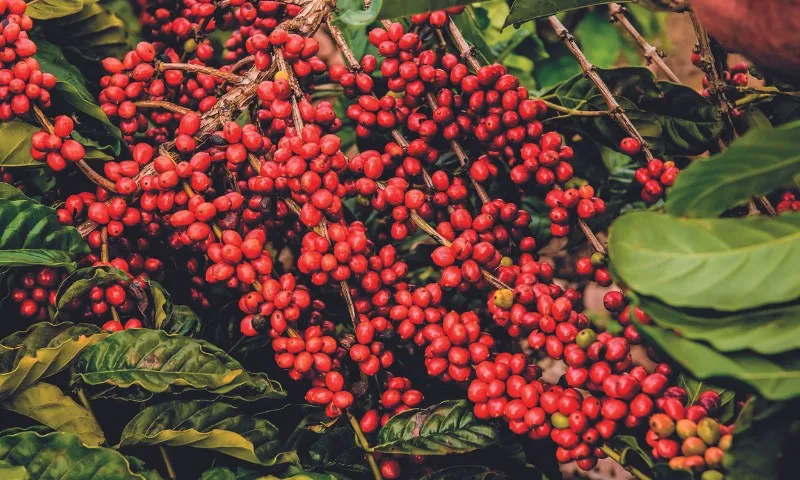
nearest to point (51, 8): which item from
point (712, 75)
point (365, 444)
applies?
point (365, 444)

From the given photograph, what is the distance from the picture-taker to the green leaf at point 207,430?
43.8 inches

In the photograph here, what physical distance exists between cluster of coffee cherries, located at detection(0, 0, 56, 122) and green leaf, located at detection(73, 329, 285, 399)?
19.6 inches

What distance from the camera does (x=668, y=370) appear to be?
1161 millimetres

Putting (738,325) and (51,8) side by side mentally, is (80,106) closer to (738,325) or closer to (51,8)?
(51,8)

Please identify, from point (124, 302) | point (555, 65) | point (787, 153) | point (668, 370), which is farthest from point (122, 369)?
point (555, 65)

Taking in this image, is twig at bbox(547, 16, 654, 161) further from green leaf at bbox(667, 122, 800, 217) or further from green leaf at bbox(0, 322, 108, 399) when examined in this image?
green leaf at bbox(0, 322, 108, 399)

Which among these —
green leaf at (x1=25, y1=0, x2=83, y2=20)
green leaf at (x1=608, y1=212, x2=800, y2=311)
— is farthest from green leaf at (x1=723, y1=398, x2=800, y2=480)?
green leaf at (x1=25, y1=0, x2=83, y2=20)

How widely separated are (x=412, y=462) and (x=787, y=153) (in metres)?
0.92

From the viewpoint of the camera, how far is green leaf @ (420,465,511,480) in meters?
1.24

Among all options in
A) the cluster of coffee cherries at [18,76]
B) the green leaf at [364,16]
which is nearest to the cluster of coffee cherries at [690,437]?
the green leaf at [364,16]

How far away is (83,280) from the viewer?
1.19m

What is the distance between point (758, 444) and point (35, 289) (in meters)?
1.31

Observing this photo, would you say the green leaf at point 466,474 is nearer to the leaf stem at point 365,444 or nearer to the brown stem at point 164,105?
the leaf stem at point 365,444

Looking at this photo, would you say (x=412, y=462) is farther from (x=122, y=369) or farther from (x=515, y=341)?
(x=122, y=369)
